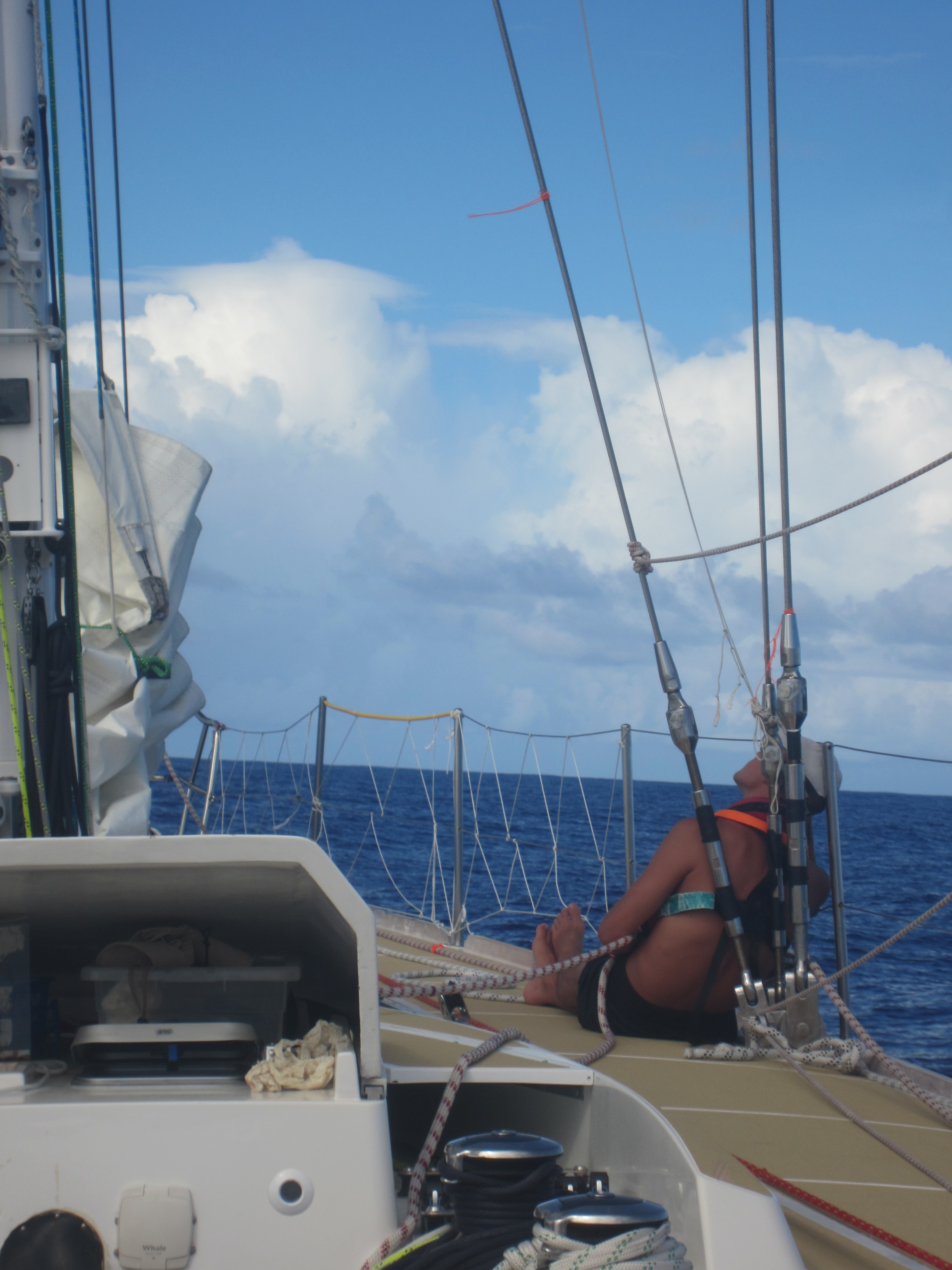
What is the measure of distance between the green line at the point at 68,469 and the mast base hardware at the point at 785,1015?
1.92 meters

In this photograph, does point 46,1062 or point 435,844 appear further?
point 435,844

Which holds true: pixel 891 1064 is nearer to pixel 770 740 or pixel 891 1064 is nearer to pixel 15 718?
pixel 770 740

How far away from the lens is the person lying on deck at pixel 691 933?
3.15 metres

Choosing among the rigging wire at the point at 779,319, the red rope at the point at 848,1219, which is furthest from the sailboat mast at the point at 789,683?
the red rope at the point at 848,1219

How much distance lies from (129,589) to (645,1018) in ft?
6.87

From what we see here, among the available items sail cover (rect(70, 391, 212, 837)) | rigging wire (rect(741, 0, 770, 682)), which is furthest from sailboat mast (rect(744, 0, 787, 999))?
sail cover (rect(70, 391, 212, 837))

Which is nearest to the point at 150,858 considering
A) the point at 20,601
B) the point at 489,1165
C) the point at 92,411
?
the point at 489,1165

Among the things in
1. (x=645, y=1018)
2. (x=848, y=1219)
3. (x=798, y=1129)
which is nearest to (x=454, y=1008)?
(x=645, y=1018)

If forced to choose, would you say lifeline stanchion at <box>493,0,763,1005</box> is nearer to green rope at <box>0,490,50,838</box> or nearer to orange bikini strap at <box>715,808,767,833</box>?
orange bikini strap at <box>715,808,767,833</box>

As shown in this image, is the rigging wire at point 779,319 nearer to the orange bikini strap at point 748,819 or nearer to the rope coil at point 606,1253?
the orange bikini strap at point 748,819

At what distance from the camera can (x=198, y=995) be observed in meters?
1.96

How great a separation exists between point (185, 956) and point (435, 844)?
431cm

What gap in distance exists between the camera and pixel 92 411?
360 centimetres

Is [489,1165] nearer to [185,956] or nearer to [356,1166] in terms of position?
[356,1166]
